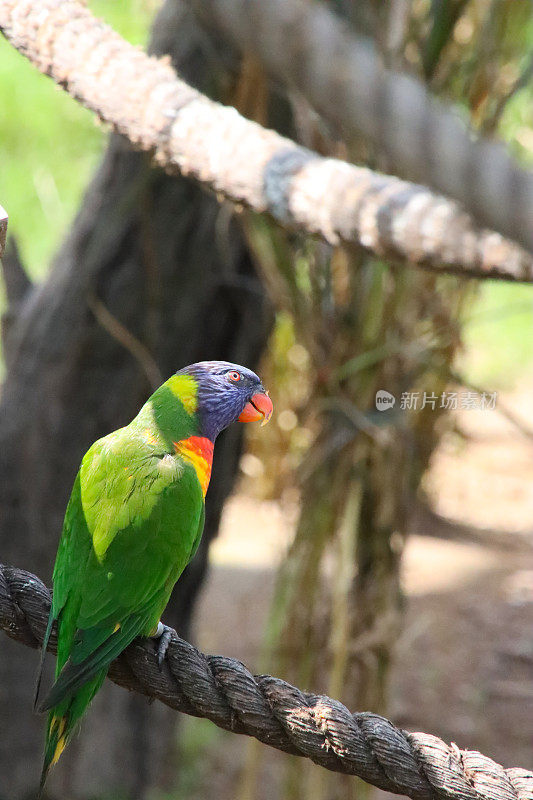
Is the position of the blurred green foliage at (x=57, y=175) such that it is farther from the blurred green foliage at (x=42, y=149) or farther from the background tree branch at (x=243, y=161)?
the background tree branch at (x=243, y=161)

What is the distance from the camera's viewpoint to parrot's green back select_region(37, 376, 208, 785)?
38.6 inches

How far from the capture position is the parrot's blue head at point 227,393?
94 cm

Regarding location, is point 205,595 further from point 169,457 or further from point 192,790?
point 169,457

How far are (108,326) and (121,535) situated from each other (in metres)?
1.21

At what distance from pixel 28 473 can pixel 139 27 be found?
130 inches

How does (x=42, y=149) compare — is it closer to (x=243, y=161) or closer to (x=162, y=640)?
(x=243, y=161)

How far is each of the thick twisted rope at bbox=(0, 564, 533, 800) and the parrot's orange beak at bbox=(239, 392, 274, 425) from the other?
303 mm

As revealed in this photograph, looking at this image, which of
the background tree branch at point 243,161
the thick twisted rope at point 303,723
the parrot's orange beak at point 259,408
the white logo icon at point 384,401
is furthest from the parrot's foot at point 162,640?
the white logo icon at point 384,401

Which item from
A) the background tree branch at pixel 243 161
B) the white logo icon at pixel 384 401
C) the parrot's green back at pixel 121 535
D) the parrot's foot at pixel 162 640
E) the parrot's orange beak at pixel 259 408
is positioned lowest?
the parrot's foot at pixel 162 640

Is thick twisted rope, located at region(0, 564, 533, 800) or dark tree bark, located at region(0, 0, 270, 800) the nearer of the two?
thick twisted rope, located at region(0, 564, 533, 800)

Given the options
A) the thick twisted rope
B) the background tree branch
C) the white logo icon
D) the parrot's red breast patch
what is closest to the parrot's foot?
the thick twisted rope

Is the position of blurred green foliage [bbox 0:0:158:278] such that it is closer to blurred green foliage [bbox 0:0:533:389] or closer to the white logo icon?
blurred green foliage [bbox 0:0:533:389]

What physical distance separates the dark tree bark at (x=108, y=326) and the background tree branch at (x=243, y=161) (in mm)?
869

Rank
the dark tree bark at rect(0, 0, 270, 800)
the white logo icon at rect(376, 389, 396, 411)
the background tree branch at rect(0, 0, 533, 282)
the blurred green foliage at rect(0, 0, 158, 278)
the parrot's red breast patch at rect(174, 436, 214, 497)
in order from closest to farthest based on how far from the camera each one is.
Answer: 1. the background tree branch at rect(0, 0, 533, 282)
2. the parrot's red breast patch at rect(174, 436, 214, 497)
3. the white logo icon at rect(376, 389, 396, 411)
4. the dark tree bark at rect(0, 0, 270, 800)
5. the blurred green foliage at rect(0, 0, 158, 278)
